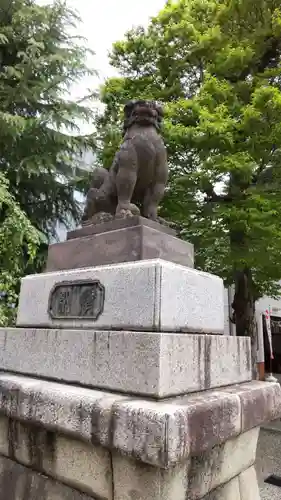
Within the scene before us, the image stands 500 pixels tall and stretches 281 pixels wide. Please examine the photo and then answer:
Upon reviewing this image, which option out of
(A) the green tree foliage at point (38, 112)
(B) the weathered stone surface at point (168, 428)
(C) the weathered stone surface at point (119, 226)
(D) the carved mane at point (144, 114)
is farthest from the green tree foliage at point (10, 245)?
(B) the weathered stone surface at point (168, 428)

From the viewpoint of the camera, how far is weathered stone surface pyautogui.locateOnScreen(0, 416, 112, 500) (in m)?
1.87

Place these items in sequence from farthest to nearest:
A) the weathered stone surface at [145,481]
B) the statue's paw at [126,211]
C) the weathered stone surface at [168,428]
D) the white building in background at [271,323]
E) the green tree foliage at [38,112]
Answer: the white building in background at [271,323]
the green tree foliage at [38,112]
the statue's paw at [126,211]
the weathered stone surface at [145,481]
the weathered stone surface at [168,428]

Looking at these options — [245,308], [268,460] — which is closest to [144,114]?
[268,460]

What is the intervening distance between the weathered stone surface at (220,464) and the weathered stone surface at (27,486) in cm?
57

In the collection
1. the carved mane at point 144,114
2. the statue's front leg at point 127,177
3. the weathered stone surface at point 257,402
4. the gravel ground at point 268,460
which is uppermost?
the carved mane at point 144,114

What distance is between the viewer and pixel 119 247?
2.50m

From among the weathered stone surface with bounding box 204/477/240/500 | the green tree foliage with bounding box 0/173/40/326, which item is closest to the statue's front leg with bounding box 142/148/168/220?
the weathered stone surface with bounding box 204/477/240/500

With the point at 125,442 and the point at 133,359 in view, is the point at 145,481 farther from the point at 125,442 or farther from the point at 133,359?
the point at 133,359

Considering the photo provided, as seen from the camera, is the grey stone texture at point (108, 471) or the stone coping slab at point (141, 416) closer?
the stone coping slab at point (141, 416)

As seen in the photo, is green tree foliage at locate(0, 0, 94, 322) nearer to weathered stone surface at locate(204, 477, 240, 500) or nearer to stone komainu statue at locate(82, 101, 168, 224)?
stone komainu statue at locate(82, 101, 168, 224)

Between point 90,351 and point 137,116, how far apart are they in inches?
77.1

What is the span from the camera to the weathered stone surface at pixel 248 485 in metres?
2.33

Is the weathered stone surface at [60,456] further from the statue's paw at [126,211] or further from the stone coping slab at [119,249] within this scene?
the statue's paw at [126,211]

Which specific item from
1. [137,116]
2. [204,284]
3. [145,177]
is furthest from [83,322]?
[137,116]
